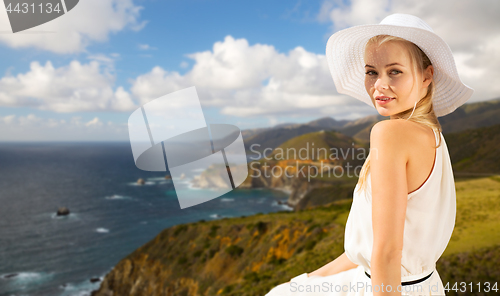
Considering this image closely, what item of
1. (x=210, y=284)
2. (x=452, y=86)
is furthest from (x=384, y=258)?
(x=210, y=284)

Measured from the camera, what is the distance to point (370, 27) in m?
1.29

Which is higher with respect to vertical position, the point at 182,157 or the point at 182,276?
the point at 182,157

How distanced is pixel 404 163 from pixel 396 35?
1.81 feet

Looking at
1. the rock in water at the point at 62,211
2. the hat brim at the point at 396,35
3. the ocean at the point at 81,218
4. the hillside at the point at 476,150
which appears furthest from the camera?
the rock in water at the point at 62,211

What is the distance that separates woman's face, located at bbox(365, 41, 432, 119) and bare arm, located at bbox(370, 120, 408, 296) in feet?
0.63

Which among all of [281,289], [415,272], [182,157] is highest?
[182,157]

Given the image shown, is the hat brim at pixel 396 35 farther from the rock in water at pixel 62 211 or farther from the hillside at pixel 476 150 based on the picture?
the rock in water at pixel 62 211

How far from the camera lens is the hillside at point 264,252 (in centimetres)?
1054

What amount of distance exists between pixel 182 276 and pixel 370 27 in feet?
114

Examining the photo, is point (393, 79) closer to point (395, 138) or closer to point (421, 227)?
point (395, 138)

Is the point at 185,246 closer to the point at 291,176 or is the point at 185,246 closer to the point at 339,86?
the point at 339,86

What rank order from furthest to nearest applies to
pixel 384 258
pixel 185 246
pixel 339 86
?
pixel 185 246
pixel 339 86
pixel 384 258

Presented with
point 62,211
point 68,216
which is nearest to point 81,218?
point 68,216

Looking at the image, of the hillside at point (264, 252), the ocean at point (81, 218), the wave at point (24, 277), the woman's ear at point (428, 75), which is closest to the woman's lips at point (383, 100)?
the woman's ear at point (428, 75)
